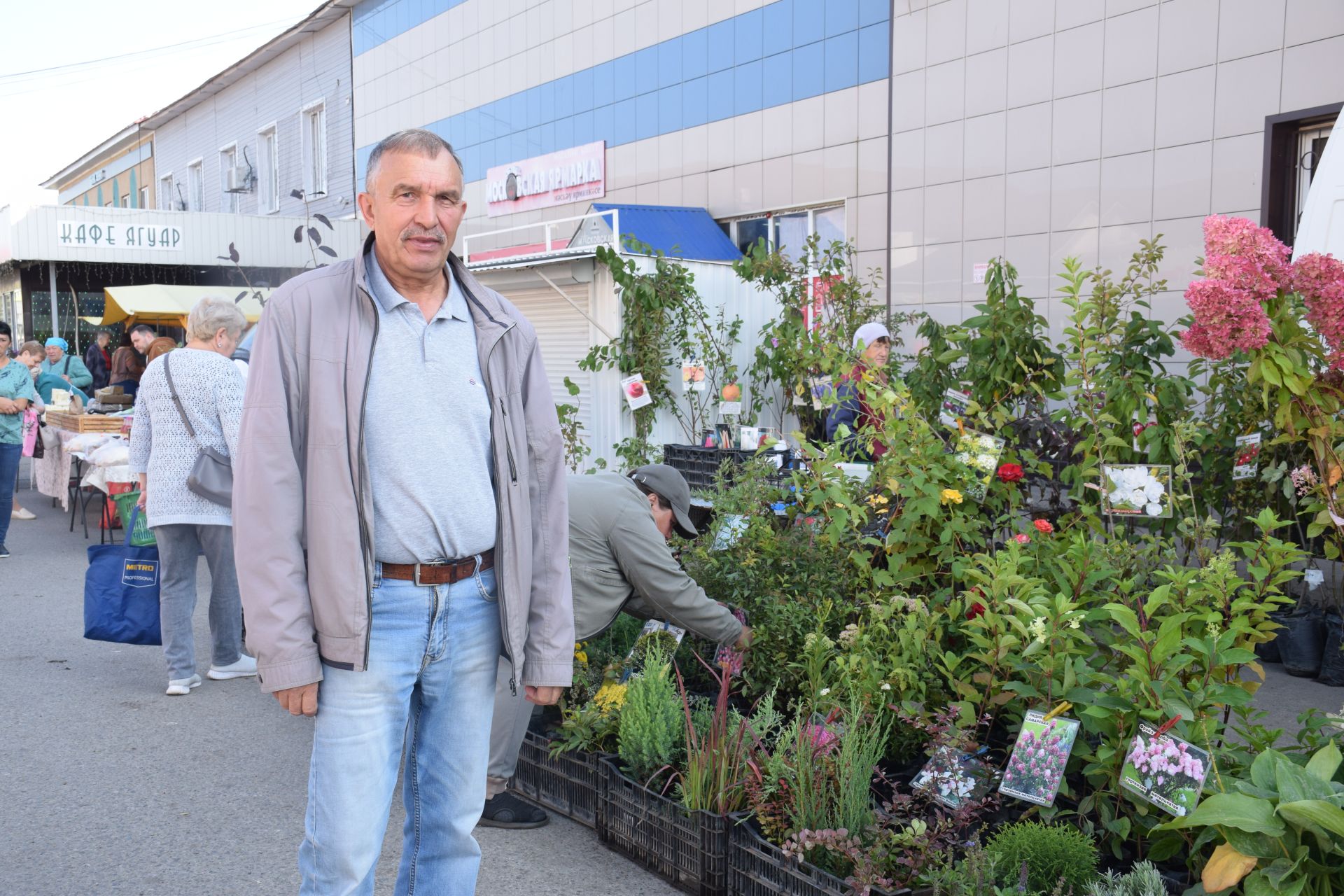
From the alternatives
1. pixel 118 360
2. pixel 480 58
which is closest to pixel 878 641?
pixel 118 360

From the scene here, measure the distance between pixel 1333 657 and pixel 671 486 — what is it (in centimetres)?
373

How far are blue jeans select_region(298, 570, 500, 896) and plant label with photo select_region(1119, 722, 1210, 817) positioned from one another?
160 centimetres

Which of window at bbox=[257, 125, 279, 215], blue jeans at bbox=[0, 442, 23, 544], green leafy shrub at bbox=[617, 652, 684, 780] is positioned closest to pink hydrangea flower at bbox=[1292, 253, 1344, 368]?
green leafy shrub at bbox=[617, 652, 684, 780]

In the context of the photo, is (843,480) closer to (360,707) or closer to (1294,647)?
(360,707)

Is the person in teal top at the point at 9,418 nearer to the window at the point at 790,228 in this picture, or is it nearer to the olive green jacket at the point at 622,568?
the olive green jacket at the point at 622,568

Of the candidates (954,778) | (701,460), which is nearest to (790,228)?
(701,460)

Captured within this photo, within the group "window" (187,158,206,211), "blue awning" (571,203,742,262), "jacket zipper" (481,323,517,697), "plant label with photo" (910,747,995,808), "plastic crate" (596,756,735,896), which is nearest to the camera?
"jacket zipper" (481,323,517,697)

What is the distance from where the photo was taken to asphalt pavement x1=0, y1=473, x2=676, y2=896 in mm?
3432

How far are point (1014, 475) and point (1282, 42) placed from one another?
4.93 m

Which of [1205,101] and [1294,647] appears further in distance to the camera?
[1205,101]

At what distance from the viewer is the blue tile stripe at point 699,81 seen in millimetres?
10641

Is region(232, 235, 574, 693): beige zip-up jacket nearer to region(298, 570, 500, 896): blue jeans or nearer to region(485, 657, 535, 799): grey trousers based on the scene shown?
region(298, 570, 500, 896): blue jeans

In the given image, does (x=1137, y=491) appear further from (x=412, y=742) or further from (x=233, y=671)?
Result: (x=233, y=671)

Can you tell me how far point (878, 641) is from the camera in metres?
3.67
